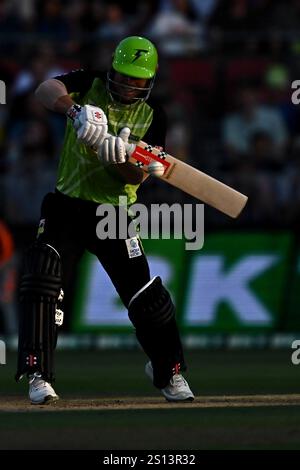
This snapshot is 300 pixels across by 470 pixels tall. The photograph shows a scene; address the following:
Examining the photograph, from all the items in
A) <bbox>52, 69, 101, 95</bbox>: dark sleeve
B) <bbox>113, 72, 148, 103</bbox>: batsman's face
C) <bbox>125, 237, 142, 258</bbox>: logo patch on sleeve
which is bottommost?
<bbox>125, 237, 142, 258</bbox>: logo patch on sleeve

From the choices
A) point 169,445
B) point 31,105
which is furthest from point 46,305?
point 31,105

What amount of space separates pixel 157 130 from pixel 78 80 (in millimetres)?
513

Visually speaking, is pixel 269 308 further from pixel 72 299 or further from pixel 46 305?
pixel 46 305

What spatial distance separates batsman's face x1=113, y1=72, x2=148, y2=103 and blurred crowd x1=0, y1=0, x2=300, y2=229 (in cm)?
510

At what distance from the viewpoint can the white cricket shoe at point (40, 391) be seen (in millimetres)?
6574

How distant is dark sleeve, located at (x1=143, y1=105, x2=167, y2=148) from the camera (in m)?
6.84

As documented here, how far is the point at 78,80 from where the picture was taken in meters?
6.82

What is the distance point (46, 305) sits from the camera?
6609 millimetres

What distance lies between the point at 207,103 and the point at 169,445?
8.59 metres

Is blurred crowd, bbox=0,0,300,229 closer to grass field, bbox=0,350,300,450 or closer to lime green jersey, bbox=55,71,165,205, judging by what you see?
grass field, bbox=0,350,300,450

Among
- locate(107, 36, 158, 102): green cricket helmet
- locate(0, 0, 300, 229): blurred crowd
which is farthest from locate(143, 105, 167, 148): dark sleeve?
locate(0, 0, 300, 229): blurred crowd

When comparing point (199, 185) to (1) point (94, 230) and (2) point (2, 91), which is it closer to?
(1) point (94, 230)

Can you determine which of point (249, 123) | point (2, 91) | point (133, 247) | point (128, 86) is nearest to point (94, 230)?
point (133, 247)

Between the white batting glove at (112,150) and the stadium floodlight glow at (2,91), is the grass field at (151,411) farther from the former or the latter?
the stadium floodlight glow at (2,91)
